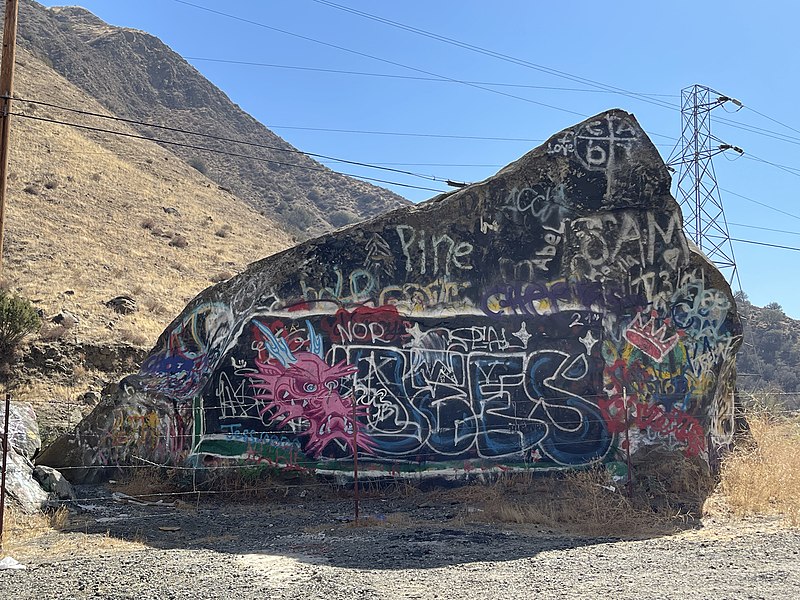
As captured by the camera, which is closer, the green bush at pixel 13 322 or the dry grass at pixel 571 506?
the dry grass at pixel 571 506

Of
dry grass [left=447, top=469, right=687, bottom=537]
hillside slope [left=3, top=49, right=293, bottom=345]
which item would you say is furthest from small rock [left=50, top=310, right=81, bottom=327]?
dry grass [left=447, top=469, right=687, bottom=537]

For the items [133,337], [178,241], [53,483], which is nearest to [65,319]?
[133,337]

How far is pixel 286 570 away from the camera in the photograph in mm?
6992

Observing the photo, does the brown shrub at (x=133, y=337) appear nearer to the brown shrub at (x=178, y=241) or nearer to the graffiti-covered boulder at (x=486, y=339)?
the graffiti-covered boulder at (x=486, y=339)

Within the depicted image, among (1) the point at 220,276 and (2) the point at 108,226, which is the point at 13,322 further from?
(2) the point at 108,226

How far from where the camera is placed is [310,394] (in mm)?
11250

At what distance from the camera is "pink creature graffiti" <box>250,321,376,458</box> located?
11.1m

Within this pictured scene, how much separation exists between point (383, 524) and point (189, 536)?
2157 millimetres

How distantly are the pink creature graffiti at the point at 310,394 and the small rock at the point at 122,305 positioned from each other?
15406 mm

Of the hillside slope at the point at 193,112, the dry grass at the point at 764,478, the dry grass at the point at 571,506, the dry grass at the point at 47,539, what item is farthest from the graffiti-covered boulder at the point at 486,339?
the hillside slope at the point at 193,112

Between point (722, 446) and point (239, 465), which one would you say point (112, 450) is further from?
point (722, 446)

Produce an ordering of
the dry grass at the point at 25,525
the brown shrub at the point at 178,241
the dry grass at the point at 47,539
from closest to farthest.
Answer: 1. the dry grass at the point at 47,539
2. the dry grass at the point at 25,525
3. the brown shrub at the point at 178,241

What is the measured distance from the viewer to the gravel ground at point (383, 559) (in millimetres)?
6336

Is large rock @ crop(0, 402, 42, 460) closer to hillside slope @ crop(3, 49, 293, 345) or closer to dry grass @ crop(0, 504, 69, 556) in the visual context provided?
dry grass @ crop(0, 504, 69, 556)
